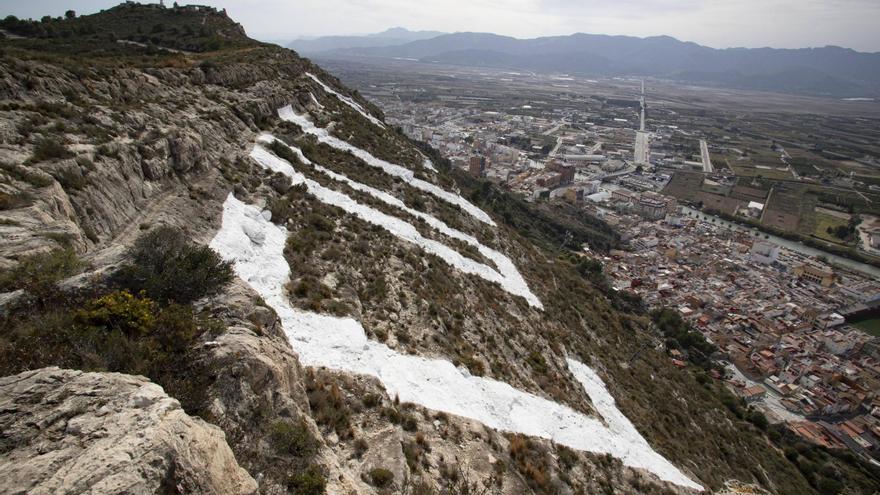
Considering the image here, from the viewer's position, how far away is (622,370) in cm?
2509

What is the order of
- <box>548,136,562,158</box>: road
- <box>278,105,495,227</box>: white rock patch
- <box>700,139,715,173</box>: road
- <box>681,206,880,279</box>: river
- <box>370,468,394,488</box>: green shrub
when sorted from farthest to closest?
<box>548,136,562,158</box>: road
<box>700,139,715,173</box>: road
<box>681,206,880,279</box>: river
<box>278,105,495,227</box>: white rock patch
<box>370,468,394,488</box>: green shrub

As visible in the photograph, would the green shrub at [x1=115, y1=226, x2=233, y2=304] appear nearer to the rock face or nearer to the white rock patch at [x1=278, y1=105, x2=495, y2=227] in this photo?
the rock face

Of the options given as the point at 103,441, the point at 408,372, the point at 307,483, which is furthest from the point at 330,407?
the point at 103,441

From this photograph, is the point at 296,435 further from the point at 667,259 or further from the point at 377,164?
the point at 667,259

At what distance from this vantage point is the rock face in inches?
165

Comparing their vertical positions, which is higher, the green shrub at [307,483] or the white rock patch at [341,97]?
the white rock patch at [341,97]

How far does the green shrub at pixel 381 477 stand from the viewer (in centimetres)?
813

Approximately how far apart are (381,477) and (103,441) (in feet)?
16.9

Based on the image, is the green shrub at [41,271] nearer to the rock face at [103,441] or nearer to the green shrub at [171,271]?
the green shrub at [171,271]

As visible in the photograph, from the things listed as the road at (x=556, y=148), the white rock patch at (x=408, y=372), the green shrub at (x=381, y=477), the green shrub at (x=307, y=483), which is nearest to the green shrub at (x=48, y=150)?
the white rock patch at (x=408, y=372)

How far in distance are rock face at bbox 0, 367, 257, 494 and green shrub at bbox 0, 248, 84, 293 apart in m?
2.85

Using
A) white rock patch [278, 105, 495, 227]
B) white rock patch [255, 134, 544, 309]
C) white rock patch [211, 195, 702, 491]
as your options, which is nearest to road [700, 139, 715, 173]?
white rock patch [278, 105, 495, 227]

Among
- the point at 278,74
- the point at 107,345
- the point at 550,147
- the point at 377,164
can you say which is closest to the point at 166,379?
the point at 107,345

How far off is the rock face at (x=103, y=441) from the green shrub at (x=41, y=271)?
285 centimetres
